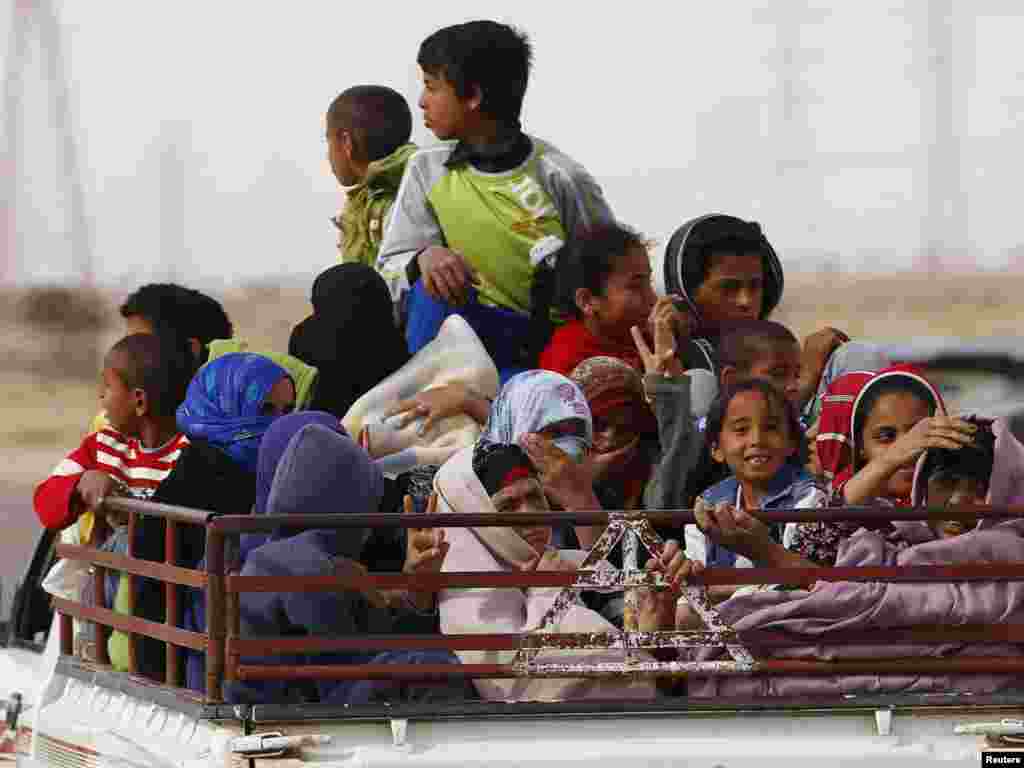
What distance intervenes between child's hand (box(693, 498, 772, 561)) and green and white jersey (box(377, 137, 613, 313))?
1.89 metres

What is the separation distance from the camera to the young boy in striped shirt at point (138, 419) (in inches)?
239

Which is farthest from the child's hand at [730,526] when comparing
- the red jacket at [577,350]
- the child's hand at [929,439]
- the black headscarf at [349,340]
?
the black headscarf at [349,340]

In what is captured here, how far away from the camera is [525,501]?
5.35 m

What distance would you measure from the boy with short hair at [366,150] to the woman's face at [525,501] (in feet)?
6.68

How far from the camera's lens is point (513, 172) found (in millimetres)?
6926

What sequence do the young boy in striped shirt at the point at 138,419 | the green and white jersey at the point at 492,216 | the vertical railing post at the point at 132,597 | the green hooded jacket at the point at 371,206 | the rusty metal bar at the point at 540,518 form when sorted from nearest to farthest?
the rusty metal bar at the point at 540,518 → the vertical railing post at the point at 132,597 → the young boy in striped shirt at the point at 138,419 → the green and white jersey at the point at 492,216 → the green hooded jacket at the point at 371,206

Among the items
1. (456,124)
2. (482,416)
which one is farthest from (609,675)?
(456,124)

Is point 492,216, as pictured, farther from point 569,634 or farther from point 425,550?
point 569,634

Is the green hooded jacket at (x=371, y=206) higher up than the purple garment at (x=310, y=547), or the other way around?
the green hooded jacket at (x=371, y=206)

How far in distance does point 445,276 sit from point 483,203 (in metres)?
0.29

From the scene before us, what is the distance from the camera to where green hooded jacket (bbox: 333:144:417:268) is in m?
7.22

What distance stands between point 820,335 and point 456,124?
116cm

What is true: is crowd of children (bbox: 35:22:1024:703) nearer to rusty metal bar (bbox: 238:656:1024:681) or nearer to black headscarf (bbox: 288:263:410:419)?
black headscarf (bbox: 288:263:410:419)

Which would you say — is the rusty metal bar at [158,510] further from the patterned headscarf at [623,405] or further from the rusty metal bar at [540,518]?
the patterned headscarf at [623,405]
